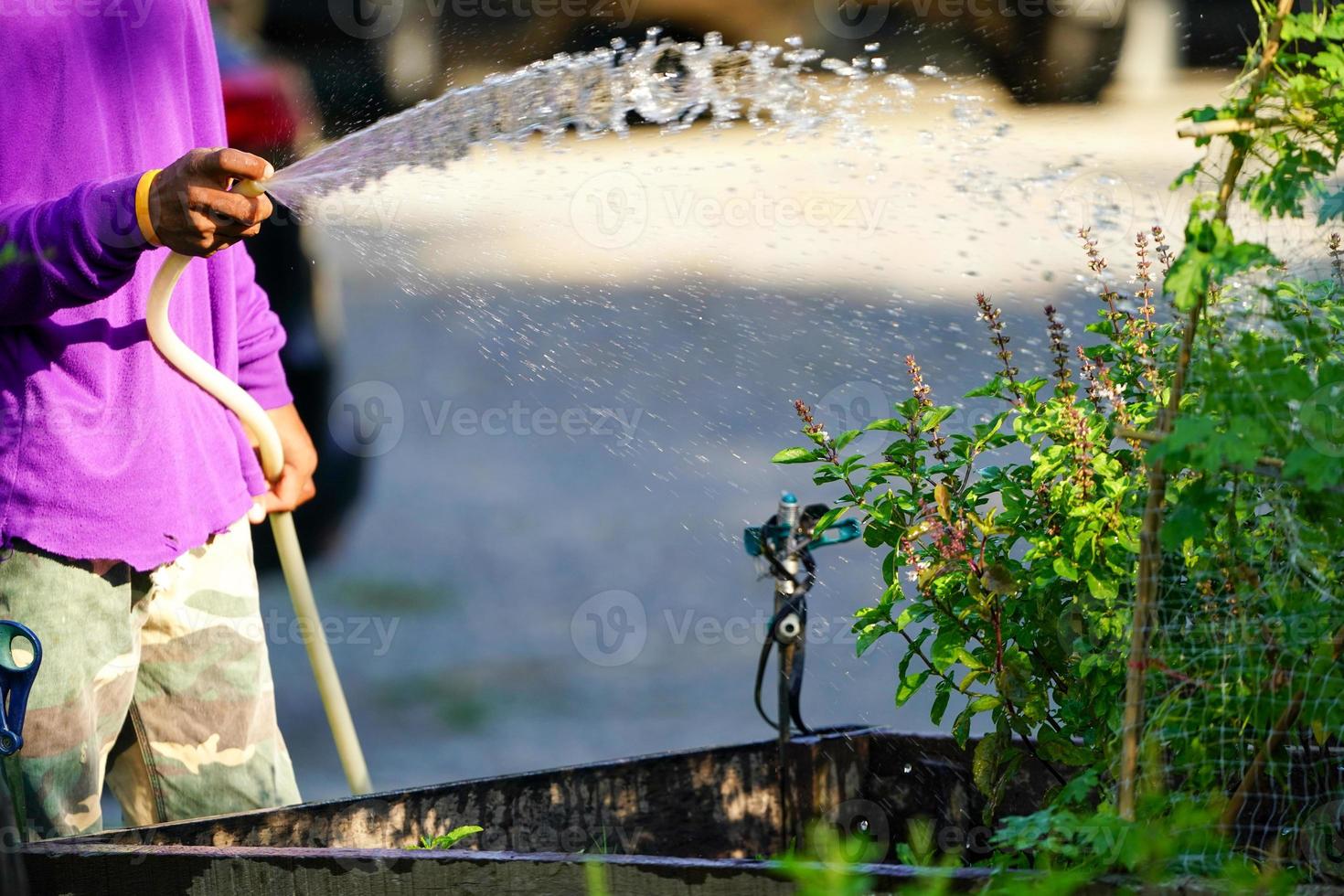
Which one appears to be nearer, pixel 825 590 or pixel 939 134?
pixel 825 590

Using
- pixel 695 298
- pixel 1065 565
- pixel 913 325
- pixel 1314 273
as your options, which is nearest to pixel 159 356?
pixel 1065 565

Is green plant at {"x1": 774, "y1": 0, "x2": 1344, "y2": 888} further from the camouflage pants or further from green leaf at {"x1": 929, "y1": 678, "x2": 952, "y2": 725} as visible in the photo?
the camouflage pants

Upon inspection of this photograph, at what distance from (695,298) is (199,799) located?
9072 millimetres

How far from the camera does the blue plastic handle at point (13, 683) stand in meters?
2.12

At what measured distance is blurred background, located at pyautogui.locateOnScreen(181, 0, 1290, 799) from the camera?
557 centimetres

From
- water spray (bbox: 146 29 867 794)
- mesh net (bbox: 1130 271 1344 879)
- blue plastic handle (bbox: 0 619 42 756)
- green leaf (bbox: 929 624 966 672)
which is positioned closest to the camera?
mesh net (bbox: 1130 271 1344 879)

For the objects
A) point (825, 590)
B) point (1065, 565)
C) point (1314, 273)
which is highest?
point (1314, 273)

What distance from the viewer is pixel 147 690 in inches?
103

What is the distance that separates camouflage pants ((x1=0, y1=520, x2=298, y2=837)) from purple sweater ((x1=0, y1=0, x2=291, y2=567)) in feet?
0.24

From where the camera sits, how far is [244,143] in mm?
5773

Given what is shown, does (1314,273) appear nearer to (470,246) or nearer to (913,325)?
(913,325)

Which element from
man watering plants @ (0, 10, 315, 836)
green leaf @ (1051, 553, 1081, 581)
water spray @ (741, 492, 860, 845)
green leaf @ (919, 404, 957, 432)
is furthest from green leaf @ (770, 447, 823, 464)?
man watering plants @ (0, 10, 315, 836)

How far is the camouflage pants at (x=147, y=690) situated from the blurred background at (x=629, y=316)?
0.99m

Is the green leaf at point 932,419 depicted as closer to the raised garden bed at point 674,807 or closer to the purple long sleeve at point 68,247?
the raised garden bed at point 674,807
